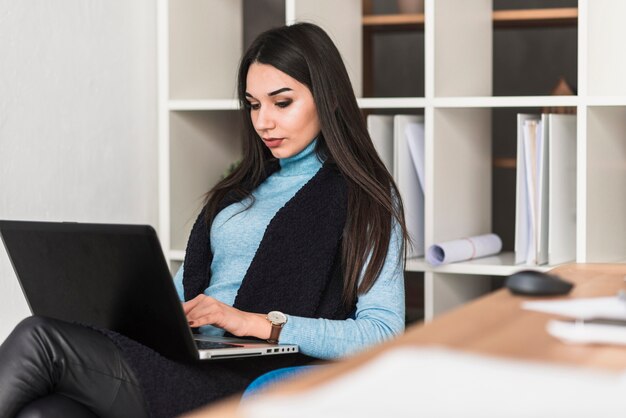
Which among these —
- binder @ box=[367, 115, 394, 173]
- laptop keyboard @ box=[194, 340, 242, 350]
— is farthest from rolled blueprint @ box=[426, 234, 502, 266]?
laptop keyboard @ box=[194, 340, 242, 350]

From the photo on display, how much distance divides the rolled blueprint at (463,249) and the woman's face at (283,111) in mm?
491

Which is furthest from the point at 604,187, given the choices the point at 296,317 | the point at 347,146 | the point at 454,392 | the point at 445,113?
the point at 454,392

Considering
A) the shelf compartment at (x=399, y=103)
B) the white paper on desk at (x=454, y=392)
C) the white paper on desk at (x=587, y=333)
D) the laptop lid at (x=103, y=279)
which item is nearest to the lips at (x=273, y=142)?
the shelf compartment at (x=399, y=103)

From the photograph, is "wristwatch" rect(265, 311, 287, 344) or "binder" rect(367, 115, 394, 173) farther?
"binder" rect(367, 115, 394, 173)

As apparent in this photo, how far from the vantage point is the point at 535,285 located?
1.15m

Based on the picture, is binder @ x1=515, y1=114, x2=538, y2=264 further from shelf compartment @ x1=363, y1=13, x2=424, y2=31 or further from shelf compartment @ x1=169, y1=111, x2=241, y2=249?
shelf compartment @ x1=169, y1=111, x2=241, y2=249

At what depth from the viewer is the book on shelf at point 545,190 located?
90.1 inches

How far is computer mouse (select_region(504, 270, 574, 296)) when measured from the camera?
1146 millimetres

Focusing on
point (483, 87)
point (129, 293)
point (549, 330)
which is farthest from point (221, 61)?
point (549, 330)

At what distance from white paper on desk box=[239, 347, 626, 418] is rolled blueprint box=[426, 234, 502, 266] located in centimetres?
156

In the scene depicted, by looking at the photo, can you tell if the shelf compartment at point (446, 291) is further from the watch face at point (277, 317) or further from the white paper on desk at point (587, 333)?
the white paper on desk at point (587, 333)

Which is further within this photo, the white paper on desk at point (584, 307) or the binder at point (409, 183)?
the binder at point (409, 183)

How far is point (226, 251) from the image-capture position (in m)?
2.09

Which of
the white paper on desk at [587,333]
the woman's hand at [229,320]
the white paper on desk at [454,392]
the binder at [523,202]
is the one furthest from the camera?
the binder at [523,202]
